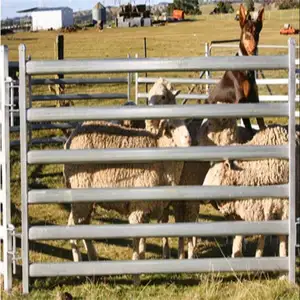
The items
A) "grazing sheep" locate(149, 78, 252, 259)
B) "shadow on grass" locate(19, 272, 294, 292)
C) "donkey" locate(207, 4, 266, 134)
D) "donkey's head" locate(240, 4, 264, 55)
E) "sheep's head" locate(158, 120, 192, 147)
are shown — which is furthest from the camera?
"donkey's head" locate(240, 4, 264, 55)

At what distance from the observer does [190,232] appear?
5.38 meters

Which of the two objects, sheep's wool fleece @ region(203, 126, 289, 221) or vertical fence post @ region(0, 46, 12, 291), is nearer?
vertical fence post @ region(0, 46, 12, 291)

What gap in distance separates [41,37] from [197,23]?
44.3ft

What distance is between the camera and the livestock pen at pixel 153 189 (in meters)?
5.33

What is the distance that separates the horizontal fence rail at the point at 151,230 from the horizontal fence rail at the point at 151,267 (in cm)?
20

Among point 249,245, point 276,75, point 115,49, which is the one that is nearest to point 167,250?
point 249,245

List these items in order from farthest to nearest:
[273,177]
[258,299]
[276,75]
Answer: [276,75] < [273,177] < [258,299]

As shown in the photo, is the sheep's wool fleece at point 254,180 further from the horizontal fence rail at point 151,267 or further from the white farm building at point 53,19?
the white farm building at point 53,19

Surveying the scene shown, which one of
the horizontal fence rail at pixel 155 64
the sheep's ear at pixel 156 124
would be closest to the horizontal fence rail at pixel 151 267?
the horizontal fence rail at pixel 155 64

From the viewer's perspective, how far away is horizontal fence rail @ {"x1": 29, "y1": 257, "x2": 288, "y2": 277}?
537 centimetres

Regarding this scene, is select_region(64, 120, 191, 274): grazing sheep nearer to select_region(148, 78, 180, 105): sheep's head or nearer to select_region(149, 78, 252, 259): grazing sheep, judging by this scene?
select_region(148, 78, 180, 105): sheep's head

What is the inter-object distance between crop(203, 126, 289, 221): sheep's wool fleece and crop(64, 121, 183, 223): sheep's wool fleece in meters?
0.42

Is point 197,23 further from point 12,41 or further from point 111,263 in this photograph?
point 111,263

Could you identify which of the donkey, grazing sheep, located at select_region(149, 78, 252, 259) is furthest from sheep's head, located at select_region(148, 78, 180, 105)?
the donkey
